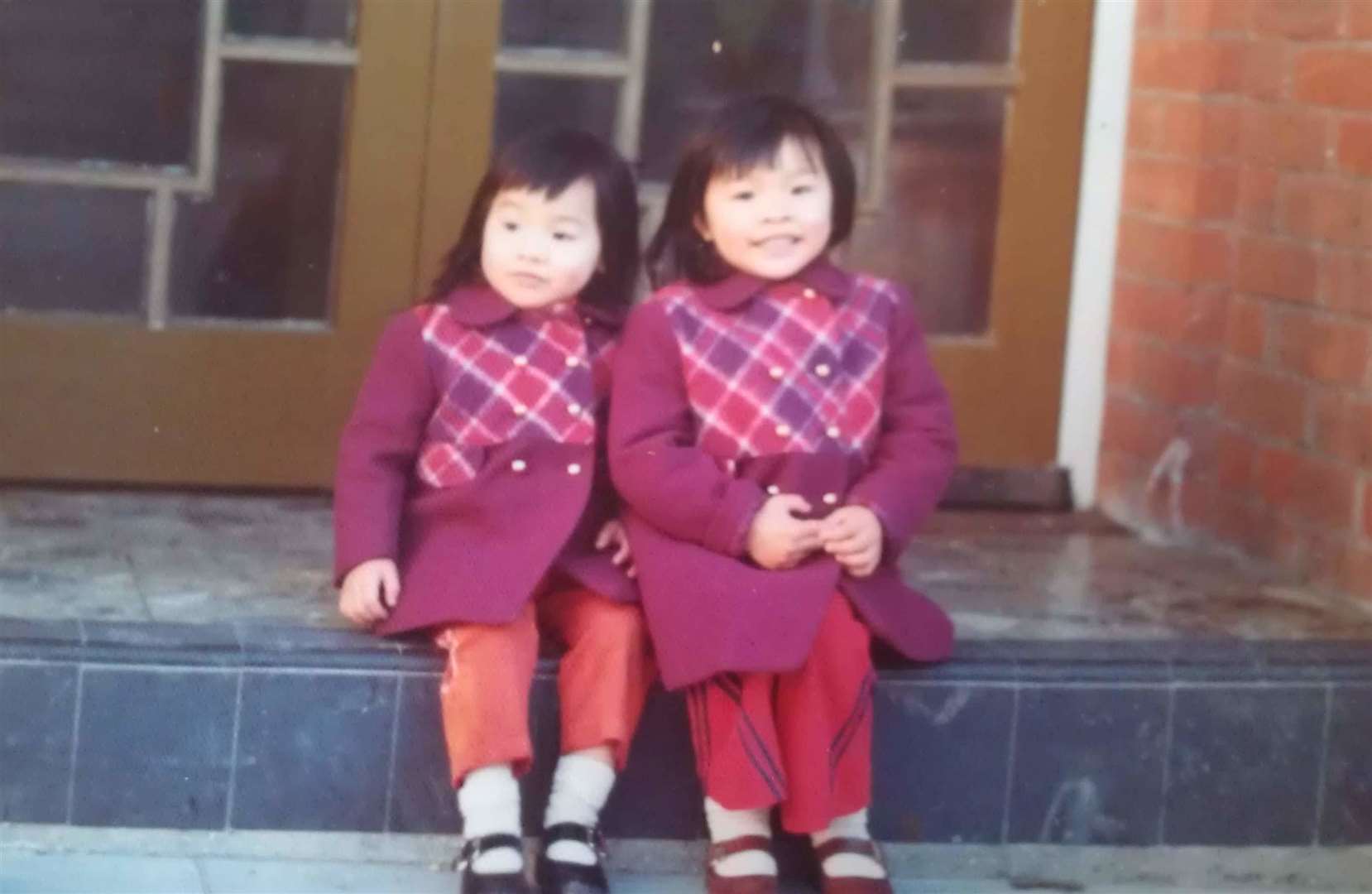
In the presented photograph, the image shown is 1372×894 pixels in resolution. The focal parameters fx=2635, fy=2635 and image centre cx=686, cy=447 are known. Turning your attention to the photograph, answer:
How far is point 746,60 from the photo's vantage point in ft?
13.1

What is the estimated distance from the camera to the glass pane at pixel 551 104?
3.90 meters

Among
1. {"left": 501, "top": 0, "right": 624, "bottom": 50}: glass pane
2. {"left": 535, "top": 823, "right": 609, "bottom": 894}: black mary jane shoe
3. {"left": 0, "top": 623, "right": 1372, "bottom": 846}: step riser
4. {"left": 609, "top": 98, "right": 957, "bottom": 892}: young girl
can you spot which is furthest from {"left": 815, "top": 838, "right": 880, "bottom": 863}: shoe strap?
{"left": 501, "top": 0, "right": 624, "bottom": 50}: glass pane

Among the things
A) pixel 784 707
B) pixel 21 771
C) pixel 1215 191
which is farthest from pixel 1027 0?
pixel 21 771

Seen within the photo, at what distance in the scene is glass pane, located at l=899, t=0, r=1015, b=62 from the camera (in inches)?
158

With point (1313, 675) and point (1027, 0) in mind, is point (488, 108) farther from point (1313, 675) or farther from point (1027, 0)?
point (1313, 675)

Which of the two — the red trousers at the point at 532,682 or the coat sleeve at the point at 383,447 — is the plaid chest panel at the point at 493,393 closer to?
the coat sleeve at the point at 383,447

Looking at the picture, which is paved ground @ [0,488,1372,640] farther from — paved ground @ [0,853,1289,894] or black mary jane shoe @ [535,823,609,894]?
black mary jane shoe @ [535,823,609,894]

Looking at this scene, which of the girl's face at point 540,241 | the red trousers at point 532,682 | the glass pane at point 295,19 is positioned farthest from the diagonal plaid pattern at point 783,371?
the glass pane at point 295,19

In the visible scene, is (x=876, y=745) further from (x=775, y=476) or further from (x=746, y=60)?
(x=746, y=60)

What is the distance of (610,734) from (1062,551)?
114 centimetres

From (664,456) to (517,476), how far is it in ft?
0.61

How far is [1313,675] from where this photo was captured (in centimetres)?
334

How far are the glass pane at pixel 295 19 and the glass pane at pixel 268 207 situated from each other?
0.05 meters

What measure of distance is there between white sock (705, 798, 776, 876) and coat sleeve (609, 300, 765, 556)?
31 cm
